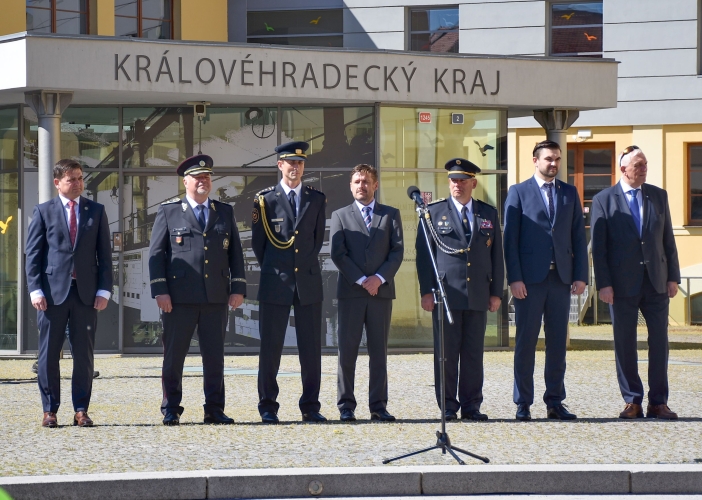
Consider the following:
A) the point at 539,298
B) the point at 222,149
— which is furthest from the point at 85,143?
the point at 539,298

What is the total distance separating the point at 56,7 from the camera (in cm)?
1780

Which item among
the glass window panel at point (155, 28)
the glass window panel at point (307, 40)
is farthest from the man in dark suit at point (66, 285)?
the glass window panel at point (307, 40)

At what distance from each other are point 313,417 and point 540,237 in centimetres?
213

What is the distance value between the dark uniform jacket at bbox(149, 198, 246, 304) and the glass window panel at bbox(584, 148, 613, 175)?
14724 millimetres

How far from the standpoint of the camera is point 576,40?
73.0 ft

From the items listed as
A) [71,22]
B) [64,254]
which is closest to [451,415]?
[64,254]

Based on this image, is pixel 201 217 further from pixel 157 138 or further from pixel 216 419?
pixel 157 138

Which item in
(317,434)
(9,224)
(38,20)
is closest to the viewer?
(317,434)

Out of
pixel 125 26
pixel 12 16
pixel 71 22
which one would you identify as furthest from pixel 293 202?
pixel 125 26

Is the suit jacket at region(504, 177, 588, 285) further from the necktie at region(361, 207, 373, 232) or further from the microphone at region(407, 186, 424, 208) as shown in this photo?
the microphone at region(407, 186, 424, 208)

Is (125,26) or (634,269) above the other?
(125,26)

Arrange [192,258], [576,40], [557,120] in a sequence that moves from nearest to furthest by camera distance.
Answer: [192,258], [557,120], [576,40]

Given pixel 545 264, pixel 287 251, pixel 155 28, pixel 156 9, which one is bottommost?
pixel 545 264

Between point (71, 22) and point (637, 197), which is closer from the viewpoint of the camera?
point (637, 197)
